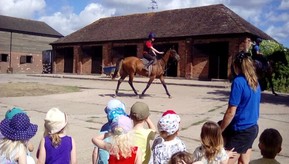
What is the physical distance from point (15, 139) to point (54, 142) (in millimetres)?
433

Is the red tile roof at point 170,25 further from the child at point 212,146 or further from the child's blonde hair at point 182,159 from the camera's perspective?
the child's blonde hair at point 182,159

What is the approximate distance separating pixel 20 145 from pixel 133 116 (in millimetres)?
1289

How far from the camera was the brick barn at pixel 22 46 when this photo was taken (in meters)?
50.2

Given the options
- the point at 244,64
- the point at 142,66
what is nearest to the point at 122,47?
the point at 142,66

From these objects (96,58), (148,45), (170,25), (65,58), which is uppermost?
(170,25)

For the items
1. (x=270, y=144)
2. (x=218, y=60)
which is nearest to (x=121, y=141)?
(x=270, y=144)

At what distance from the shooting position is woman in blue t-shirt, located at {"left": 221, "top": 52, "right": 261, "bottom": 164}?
3.89 metres

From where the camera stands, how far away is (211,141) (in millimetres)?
3398

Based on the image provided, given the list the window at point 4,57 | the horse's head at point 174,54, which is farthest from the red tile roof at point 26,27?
the horse's head at point 174,54

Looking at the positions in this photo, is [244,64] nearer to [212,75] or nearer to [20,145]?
[20,145]

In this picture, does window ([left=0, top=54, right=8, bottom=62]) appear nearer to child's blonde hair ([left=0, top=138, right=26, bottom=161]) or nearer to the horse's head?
the horse's head

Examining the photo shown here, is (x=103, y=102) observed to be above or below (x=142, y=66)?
below

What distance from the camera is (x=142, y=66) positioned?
15.6 metres

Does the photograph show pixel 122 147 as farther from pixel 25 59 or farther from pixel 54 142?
pixel 25 59
